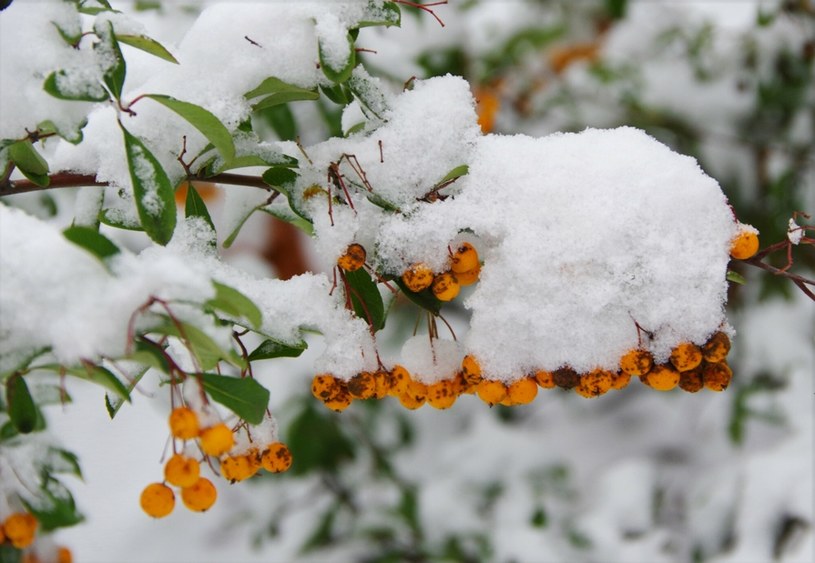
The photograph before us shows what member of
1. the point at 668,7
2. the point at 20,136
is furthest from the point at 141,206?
the point at 668,7

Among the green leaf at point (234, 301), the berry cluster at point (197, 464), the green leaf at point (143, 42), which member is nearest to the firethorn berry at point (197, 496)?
the berry cluster at point (197, 464)

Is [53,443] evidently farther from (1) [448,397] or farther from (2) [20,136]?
(1) [448,397]

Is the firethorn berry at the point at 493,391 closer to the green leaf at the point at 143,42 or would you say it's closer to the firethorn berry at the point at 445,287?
the firethorn berry at the point at 445,287

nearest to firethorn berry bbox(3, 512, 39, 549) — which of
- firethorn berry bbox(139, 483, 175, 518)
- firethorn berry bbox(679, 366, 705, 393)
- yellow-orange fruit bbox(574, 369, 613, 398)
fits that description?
firethorn berry bbox(139, 483, 175, 518)

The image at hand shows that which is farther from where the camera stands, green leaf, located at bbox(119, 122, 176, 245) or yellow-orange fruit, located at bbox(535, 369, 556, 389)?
yellow-orange fruit, located at bbox(535, 369, 556, 389)

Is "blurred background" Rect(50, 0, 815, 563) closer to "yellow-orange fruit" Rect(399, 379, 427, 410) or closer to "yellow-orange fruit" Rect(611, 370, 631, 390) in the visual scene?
"yellow-orange fruit" Rect(399, 379, 427, 410)
